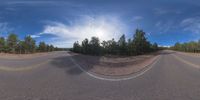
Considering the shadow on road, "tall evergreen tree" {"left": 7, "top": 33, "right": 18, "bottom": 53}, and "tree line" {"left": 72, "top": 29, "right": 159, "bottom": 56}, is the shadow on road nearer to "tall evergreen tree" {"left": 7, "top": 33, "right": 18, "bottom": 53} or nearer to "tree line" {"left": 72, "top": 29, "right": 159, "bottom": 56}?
"tree line" {"left": 72, "top": 29, "right": 159, "bottom": 56}

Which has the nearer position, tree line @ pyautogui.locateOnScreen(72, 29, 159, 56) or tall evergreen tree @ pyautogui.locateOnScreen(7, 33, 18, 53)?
tree line @ pyautogui.locateOnScreen(72, 29, 159, 56)

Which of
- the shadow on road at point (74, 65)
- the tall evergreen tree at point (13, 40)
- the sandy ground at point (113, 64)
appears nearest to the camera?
the shadow on road at point (74, 65)

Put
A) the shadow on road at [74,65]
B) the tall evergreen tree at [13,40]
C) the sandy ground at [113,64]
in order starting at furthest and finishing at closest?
the tall evergreen tree at [13,40] → the sandy ground at [113,64] → the shadow on road at [74,65]

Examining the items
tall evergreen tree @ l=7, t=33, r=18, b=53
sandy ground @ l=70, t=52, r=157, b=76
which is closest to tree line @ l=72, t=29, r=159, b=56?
sandy ground @ l=70, t=52, r=157, b=76

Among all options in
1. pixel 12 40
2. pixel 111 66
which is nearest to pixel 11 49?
pixel 12 40

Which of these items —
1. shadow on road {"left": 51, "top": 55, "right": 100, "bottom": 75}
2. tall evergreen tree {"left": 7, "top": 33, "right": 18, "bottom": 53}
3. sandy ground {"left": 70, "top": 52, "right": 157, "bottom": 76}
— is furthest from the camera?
tall evergreen tree {"left": 7, "top": 33, "right": 18, "bottom": 53}

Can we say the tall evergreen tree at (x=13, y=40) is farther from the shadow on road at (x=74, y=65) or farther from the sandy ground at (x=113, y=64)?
the sandy ground at (x=113, y=64)

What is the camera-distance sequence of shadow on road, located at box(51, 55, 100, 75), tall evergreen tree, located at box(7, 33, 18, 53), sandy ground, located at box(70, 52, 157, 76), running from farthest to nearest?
tall evergreen tree, located at box(7, 33, 18, 53)
sandy ground, located at box(70, 52, 157, 76)
shadow on road, located at box(51, 55, 100, 75)

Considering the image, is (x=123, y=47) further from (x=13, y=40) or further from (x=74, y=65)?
(x=13, y=40)

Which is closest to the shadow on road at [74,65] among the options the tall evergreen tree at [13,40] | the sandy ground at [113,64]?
the sandy ground at [113,64]

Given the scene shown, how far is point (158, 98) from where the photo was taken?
5.16 metres

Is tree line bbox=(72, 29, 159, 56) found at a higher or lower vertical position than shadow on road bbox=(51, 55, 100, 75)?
higher

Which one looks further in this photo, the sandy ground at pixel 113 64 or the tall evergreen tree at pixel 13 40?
the tall evergreen tree at pixel 13 40

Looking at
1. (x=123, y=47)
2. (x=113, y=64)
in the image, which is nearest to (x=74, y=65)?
(x=113, y=64)
